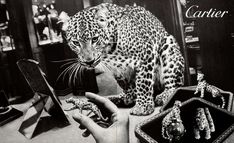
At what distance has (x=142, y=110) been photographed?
1.08m

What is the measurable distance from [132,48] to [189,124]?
32 centimetres

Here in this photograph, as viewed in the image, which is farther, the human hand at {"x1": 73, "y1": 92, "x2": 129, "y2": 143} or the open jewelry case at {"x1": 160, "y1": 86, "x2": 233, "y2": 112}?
the open jewelry case at {"x1": 160, "y1": 86, "x2": 233, "y2": 112}

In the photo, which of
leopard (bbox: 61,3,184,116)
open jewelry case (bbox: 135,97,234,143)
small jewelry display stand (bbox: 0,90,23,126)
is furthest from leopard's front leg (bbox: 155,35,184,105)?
small jewelry display stand (bbox: 0,90,23,126)

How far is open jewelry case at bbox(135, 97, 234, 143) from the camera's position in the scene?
2.55ft

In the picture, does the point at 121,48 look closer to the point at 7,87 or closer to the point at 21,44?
the point at 21,44

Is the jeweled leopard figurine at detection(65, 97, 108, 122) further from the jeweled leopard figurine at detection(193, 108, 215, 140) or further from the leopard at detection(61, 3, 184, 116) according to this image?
the jeweled leopard figurine at detection(193, 108, 215, 140)

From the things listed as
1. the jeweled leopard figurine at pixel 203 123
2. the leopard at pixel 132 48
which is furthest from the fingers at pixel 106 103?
the jeweled leopard figurine at pixel 203 123

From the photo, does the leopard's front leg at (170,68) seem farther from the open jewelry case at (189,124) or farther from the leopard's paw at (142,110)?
the open jewelry case at (189,124)

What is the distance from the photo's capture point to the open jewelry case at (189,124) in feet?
2.55

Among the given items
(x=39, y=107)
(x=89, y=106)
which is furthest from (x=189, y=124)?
(x=39, y=107)

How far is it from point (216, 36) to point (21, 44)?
658 millimetres

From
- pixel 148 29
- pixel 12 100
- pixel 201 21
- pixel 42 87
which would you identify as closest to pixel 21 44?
pixel 42 87

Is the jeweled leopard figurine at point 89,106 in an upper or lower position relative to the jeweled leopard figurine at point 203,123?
upper

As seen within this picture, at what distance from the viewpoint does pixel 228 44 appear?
3.22 ft
